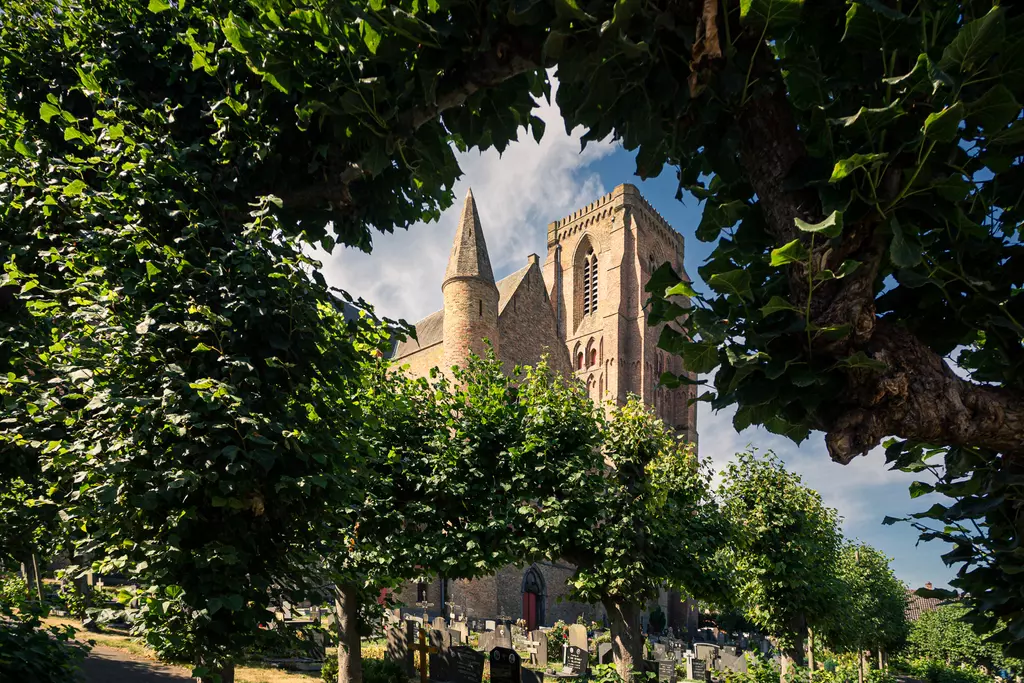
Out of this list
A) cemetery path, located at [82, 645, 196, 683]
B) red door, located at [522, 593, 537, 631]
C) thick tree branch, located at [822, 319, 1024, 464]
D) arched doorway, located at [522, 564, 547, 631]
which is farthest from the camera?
arched doorway, located at [522, 564, 547, 631]

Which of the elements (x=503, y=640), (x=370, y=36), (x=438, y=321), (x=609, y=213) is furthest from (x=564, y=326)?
(x=370, y=36)

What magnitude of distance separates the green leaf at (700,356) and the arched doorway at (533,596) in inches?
1246

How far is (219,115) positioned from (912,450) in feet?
18.1

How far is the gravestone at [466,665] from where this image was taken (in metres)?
13.4

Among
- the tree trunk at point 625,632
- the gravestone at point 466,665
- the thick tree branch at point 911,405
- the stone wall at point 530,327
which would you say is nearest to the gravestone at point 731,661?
the tree trunk at point 625,632

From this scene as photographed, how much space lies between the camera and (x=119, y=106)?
16.9ft

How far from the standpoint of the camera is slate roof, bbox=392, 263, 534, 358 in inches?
1299

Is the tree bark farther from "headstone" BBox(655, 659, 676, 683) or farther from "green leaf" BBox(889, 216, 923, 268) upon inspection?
"headstone" BBox(655, 659, 676, 683)

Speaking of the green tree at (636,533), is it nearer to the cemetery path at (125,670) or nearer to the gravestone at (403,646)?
the gravestone at (403,646)

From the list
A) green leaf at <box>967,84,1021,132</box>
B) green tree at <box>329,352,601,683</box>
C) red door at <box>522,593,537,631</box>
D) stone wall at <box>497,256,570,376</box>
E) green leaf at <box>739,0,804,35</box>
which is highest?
stone wall at <box>497,256,570,376</box>

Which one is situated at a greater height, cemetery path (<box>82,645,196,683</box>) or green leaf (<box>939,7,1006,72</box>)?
green leaf (<box>939,7,1006,72</box>)

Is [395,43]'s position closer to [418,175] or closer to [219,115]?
[418,175]

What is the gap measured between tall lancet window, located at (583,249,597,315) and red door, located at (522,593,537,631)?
2385 centimetres

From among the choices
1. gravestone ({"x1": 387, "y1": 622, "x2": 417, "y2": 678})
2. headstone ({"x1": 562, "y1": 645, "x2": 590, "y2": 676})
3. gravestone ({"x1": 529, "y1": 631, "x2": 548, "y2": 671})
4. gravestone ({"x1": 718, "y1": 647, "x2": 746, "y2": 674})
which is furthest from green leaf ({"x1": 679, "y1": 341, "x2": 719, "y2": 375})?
gravestone ({"x1": 529, "y1": 631, "x2": 548, "y2": 671})
